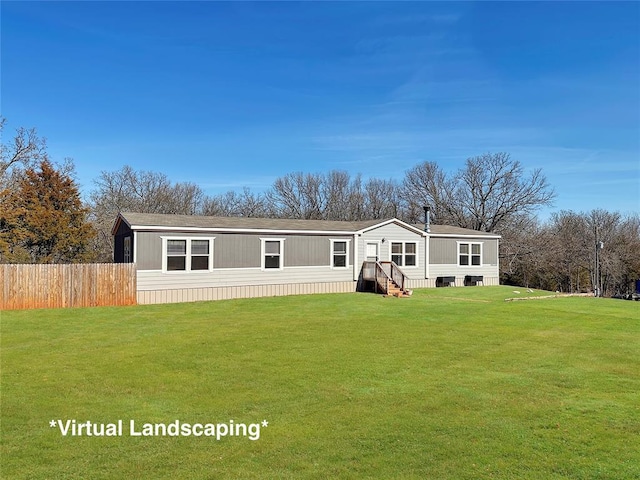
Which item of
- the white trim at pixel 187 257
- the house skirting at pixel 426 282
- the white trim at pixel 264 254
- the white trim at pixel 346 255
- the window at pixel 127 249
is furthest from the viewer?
the house skirting at pixel 426 282

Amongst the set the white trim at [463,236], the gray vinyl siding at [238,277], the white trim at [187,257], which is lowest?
the gray vinyl siding at [238,277]

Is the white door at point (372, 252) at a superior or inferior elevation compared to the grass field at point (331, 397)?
superior

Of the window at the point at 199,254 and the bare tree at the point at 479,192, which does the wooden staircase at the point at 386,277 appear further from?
the bare tree at the point at 479,192

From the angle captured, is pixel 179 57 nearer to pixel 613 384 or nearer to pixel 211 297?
pixel 211 297

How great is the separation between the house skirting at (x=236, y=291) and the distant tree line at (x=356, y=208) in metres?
10.7

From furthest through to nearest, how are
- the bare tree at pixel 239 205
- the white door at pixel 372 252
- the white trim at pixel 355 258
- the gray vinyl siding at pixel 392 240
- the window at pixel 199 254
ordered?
the bare tree at pixel 239 205 < the white door at pixel 372 252 < the gray vinyl siding at pixel 392 240 < the white trim at pixel 355 258 < the window at pixel 199 254

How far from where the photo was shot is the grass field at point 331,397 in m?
4.34

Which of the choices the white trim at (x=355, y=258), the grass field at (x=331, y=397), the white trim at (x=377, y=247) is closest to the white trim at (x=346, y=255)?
the white trim at (x=355, y=258)

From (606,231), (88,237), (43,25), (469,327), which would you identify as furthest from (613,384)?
(606,231)

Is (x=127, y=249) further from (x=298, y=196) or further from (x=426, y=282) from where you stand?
(x=298, y=196)

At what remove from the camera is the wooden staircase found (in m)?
20.8

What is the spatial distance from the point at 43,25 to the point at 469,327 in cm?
1701

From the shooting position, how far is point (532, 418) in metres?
5.48

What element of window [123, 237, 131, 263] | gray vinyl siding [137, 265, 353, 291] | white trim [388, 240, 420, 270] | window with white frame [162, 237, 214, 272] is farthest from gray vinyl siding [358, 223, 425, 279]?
window [123, 237, 131, 263]
